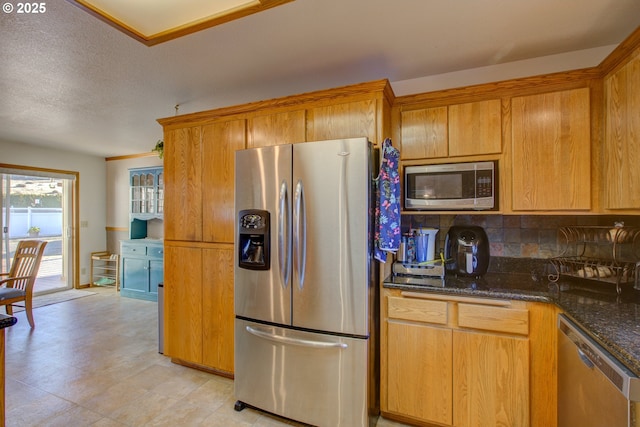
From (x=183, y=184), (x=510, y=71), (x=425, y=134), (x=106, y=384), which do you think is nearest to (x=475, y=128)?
(x=425, y=134)

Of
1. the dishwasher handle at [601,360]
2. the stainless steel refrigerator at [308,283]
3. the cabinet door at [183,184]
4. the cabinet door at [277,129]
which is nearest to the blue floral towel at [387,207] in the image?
the stainless steel refrigerator at [308,283]

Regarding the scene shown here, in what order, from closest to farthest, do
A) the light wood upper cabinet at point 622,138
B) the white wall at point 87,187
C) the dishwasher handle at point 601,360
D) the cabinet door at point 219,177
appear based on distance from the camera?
the dishwasher handle at point 601,360, the light wood upper cabinet at point 622,138, the cabinet door at point 219,177, the white wall at point 87,187

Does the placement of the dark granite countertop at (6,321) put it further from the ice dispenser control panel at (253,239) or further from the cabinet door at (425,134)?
the cabinet door at (425,134)

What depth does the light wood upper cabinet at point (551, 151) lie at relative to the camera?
1.82 metres

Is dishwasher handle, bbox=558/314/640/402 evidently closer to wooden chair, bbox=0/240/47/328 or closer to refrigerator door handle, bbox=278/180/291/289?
refrigerator door handle, bbox=278/180/291/289

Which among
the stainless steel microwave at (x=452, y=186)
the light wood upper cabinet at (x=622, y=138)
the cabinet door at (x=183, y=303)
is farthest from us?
the cabinet door at (x=183, y=303)

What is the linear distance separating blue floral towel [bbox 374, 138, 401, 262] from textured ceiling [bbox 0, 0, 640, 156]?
27.7 inches

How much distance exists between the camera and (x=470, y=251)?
203cm

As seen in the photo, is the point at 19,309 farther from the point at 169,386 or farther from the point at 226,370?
the point at 226,370

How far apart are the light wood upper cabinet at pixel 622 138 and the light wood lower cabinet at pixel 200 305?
2462 millimetres

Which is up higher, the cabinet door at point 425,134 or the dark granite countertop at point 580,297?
the cabinet door at point 425,134

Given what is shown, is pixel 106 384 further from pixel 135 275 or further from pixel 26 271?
pixel 135 275

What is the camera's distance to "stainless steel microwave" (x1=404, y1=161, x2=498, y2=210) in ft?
6.43

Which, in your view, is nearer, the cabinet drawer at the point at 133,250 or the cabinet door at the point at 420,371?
the cabinet door at the point at 420,371
